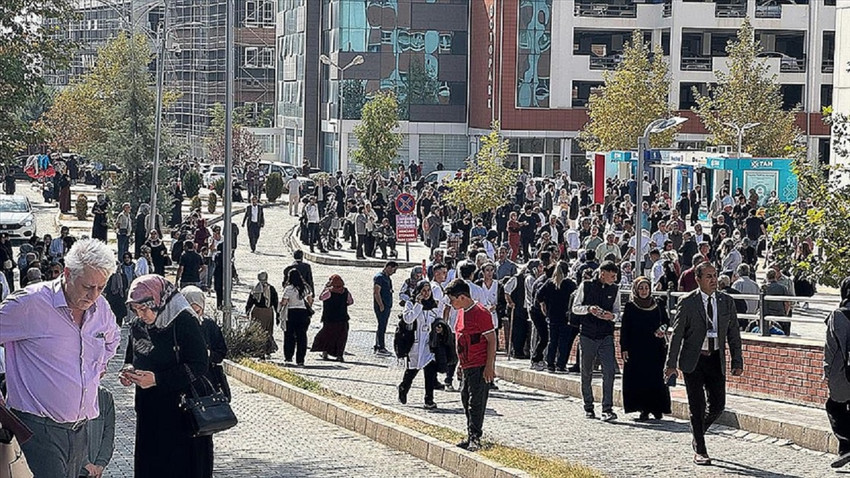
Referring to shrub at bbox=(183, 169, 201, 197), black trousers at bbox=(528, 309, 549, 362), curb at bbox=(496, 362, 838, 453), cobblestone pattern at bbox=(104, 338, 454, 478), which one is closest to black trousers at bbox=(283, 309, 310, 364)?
black trousers at bbox=(528, 309, 549, 362)

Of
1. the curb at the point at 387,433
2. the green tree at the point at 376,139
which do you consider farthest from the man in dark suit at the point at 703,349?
the green tree at the point at 376,139

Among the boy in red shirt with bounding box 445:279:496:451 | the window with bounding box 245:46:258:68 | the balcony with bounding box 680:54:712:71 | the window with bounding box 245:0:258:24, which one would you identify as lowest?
the boy in red shirt with bounding box 445:279:496:451

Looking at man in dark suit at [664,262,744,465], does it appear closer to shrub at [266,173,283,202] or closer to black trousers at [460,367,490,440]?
black trousers at [460,367,490,440]

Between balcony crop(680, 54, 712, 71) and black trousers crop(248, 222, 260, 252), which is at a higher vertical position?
balcony crop(680, 54, 712, 71)

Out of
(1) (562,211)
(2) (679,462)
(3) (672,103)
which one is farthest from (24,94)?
(3) (672,103)

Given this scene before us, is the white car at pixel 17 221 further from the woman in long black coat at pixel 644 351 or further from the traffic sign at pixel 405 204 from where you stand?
the woman in long black coat at pixel 644 351

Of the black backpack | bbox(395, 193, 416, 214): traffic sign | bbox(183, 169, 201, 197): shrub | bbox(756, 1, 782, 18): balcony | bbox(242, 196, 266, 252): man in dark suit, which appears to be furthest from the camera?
bbox(756, 1, 782, 18): balcony

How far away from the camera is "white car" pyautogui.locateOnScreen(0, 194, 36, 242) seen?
39.6 meters

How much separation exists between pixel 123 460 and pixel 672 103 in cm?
6508

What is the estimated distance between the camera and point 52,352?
6.46 meters

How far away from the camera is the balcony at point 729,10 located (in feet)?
241

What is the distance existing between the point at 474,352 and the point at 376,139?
5180 centimetres

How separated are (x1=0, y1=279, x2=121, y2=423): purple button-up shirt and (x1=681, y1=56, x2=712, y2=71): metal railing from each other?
228 ft

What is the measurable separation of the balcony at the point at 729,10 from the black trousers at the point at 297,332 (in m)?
57.2
